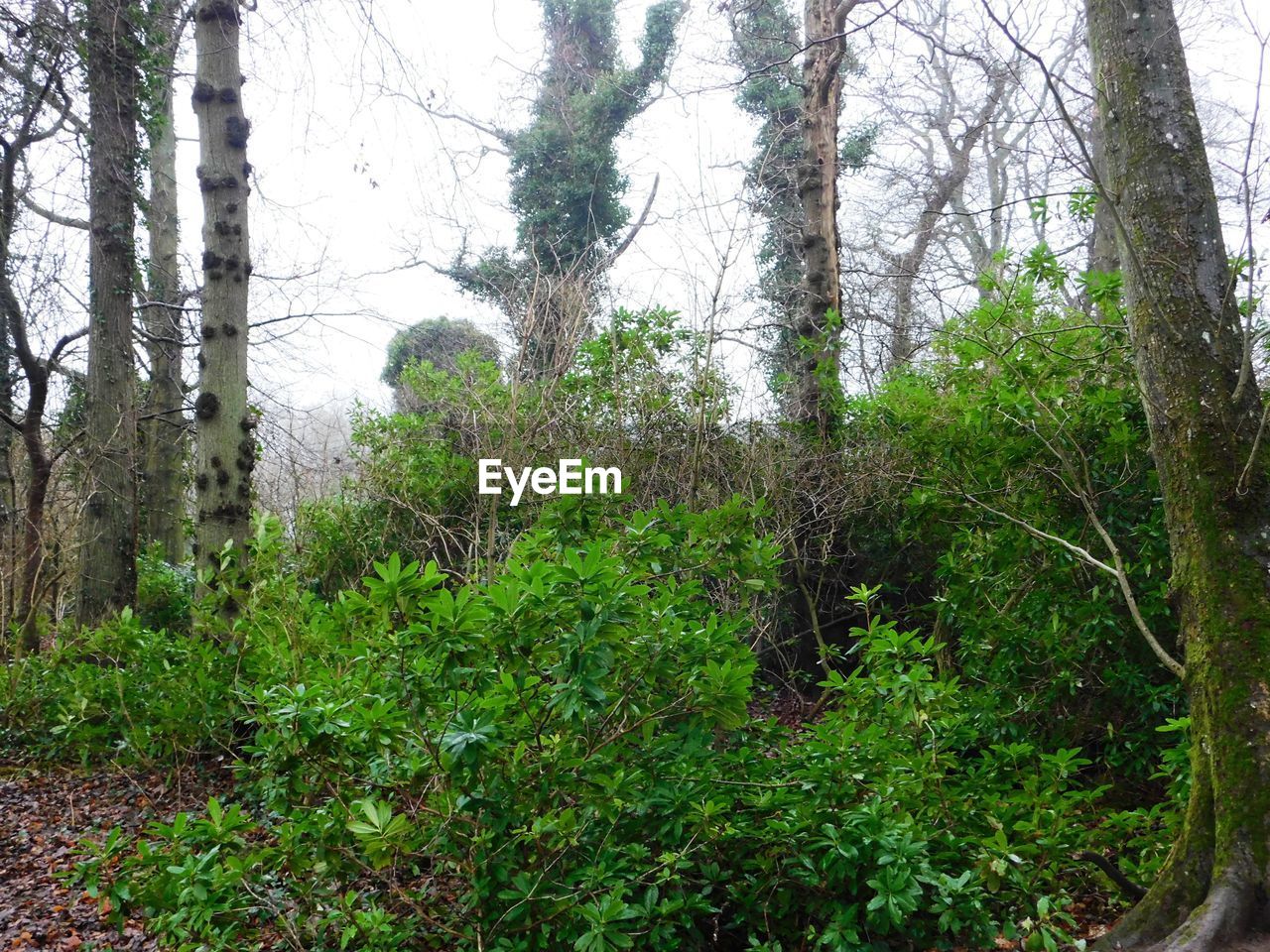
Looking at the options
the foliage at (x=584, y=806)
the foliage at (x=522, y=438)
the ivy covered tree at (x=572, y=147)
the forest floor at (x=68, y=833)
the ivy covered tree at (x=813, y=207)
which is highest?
the ivy covered tree at (x=572, y=147)

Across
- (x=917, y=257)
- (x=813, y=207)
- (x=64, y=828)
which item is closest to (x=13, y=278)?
(x=64, y=828)

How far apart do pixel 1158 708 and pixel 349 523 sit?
7.24m

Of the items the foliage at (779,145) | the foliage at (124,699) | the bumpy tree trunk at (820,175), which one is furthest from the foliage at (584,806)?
the foliage at (779,145)

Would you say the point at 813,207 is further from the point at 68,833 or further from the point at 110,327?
the point at 68,833

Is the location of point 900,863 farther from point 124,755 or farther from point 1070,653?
point 124,755

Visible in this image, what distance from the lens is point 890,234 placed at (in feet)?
55.9

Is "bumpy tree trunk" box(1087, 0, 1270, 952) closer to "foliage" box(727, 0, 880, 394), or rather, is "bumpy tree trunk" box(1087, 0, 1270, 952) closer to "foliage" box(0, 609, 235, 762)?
"foliage" box(0, 609, 235, 762)

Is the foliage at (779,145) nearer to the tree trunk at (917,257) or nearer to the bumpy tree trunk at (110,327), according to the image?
the tree trunk at (917,257)

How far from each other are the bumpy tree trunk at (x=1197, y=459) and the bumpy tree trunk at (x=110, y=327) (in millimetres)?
6781

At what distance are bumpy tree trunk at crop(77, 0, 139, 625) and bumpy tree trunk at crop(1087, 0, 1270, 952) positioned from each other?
678cm

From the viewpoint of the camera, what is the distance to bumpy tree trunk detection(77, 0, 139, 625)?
Answer: 678cm

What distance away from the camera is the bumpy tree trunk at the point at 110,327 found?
6.78 meters

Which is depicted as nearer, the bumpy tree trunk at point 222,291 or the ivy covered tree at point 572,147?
the bumpy tree trunk at point 222,291

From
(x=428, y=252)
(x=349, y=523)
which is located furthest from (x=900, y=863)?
(x=428, y=252)
